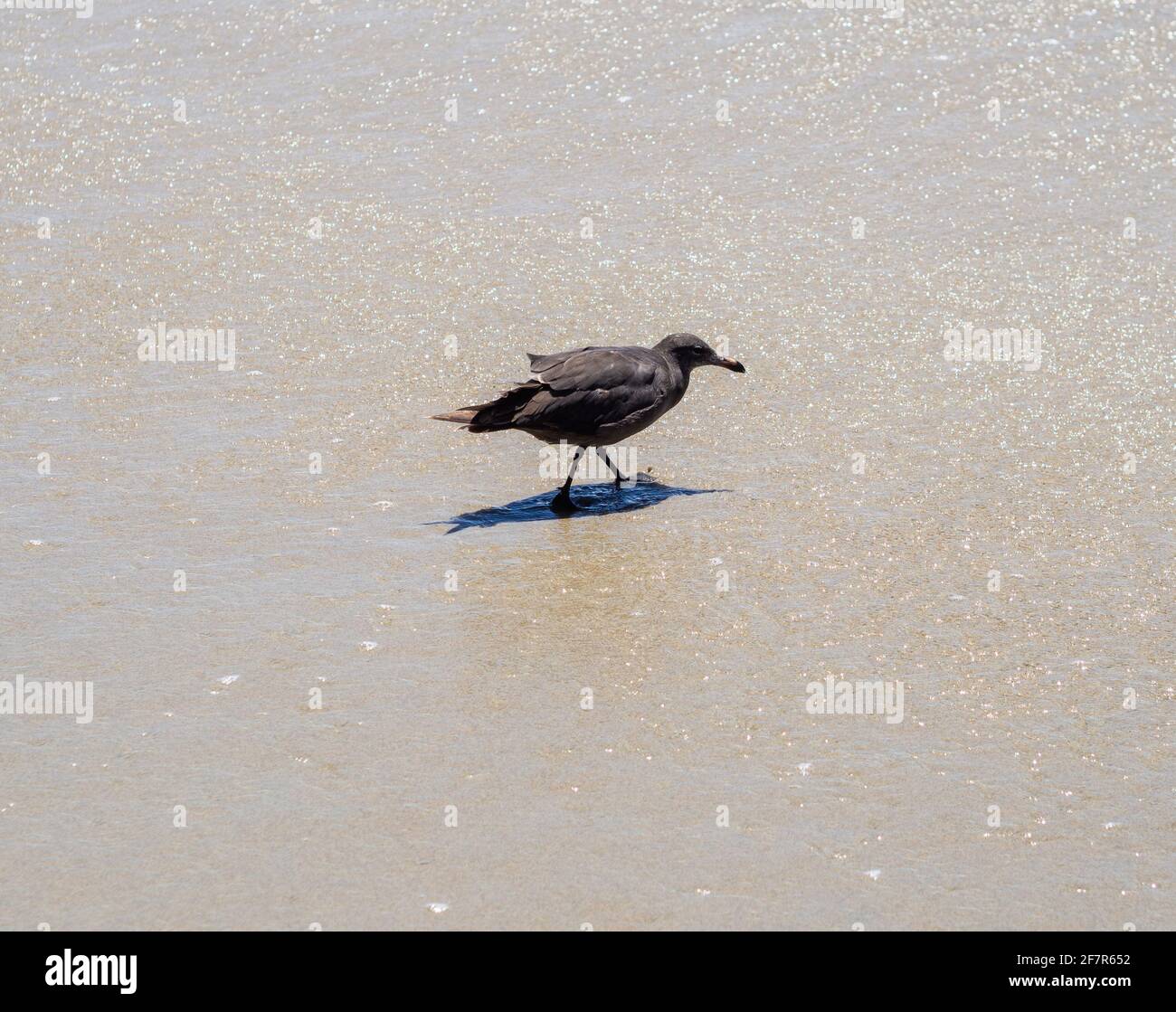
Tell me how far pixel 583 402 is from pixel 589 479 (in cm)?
63

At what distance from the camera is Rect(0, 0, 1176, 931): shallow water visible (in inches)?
206

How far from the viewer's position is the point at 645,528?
26.2 ft

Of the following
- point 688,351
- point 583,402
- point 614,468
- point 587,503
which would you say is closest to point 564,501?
point 587,503

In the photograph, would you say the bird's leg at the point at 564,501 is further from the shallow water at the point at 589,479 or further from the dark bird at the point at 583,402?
the shallow water at the point at 589,479

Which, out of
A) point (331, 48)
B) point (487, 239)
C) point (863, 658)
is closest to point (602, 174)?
point (487, 239)

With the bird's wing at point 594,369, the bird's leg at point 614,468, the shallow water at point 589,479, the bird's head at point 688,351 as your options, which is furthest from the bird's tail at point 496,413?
the bird's head at point 688,351

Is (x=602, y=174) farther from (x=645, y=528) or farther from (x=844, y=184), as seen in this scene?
(x=645, y=528)

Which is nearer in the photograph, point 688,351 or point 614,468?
point 614,468

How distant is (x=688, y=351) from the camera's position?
889 centimetres

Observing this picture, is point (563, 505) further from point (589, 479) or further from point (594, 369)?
point (594, 369)

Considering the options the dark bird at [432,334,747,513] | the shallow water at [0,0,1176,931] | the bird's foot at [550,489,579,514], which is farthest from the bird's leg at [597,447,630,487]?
the bird's foot at [550,489,579,514]

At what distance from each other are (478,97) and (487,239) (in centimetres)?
217

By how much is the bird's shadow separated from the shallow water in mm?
78

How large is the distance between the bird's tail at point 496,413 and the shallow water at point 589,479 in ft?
1.18
